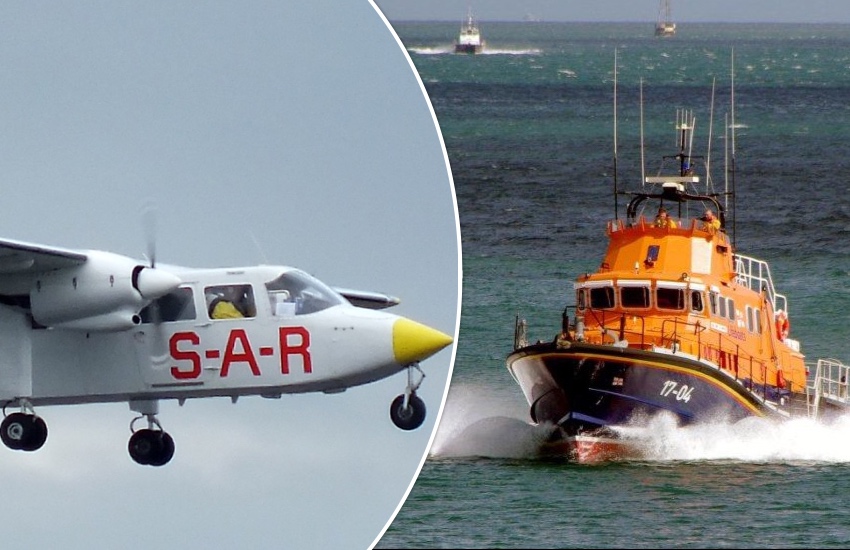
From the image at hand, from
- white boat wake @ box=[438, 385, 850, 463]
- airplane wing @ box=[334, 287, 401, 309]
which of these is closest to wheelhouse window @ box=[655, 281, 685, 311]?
white boat wake @ box=[438, 385, 850, 463]

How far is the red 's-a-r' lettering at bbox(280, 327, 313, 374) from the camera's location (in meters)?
19.9

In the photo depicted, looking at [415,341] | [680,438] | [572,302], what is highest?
[572,302]

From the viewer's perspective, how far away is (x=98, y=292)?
67.6 feet

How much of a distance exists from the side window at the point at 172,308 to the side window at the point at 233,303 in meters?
0.20

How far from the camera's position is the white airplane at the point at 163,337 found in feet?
64.9

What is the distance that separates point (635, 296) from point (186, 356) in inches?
659

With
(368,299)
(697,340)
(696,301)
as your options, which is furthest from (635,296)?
(368,299)

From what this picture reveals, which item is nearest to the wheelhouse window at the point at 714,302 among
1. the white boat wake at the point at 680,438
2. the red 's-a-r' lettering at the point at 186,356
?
the white boat wake at the point at 680,438

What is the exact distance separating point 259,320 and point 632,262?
17.1 metres

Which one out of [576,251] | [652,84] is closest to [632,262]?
[576,251]

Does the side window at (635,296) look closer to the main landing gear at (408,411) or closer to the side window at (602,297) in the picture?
the side window at (602,297)

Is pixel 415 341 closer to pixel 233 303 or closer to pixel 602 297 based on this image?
pixel 233 303

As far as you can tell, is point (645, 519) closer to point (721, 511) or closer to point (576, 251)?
point (721, 511)

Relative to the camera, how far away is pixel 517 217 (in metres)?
69.3
